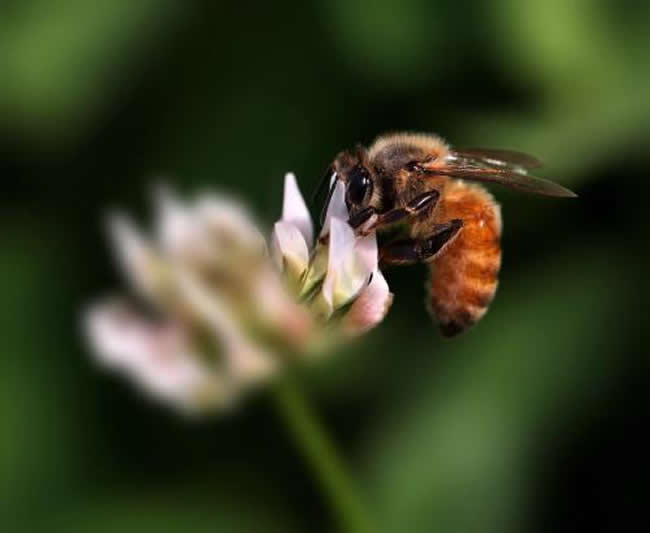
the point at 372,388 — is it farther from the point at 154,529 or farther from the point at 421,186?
the point at 421,186

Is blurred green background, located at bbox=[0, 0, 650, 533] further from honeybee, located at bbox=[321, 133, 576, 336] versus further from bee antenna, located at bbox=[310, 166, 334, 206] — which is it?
bee antenna, located at bbox=[310, 166, 334, 206]

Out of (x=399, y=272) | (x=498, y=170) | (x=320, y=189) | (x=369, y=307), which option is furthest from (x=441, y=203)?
(x=399, y=272)

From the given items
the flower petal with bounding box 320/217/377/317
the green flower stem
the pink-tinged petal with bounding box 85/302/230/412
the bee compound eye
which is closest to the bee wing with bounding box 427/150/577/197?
the bee compound eye

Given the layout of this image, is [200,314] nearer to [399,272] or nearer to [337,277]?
[399,272]

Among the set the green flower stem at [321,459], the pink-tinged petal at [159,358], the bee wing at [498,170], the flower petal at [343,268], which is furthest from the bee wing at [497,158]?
the pink-tinged petal at [159,358]

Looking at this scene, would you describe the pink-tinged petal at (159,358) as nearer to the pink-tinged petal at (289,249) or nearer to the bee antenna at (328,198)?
the bee antenna at (328,198)

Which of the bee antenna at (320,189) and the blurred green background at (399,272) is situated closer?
the bee antenna at (320,189)
